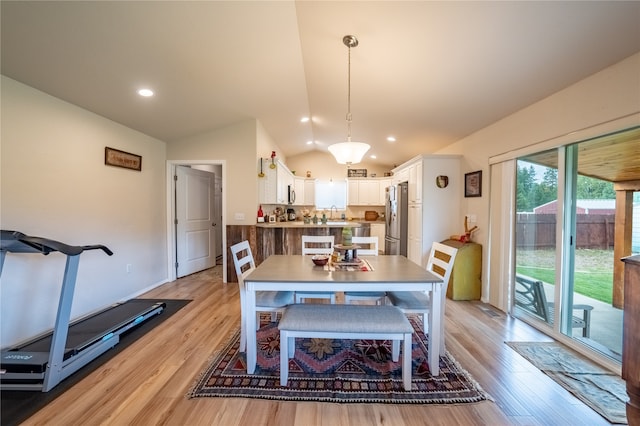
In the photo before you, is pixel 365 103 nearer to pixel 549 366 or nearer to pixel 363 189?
pixel 549 366

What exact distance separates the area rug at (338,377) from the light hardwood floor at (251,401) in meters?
0.06

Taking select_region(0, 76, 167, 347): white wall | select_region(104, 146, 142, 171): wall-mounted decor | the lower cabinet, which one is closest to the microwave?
select_region(0, 76, 167, 347): white wall

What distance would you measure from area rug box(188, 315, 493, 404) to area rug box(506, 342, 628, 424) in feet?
2.11

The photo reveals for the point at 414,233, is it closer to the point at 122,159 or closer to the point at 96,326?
the point at 96,326

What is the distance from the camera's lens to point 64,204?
2.75 metres

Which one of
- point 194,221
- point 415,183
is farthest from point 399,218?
point 194,221

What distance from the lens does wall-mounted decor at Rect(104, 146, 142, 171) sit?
3.26 meters

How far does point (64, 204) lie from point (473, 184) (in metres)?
4.94

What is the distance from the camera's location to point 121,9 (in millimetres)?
1854

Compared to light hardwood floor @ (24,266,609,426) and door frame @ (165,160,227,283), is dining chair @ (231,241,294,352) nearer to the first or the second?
light hardwood floor @ (24,266,609,426)

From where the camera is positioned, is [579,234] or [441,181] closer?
[579,234]

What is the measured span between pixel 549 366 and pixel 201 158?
484 cm

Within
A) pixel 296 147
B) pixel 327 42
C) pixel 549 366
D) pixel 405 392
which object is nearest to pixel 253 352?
pixel 405 392

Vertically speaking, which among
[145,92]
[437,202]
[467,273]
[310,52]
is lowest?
[467,273]
